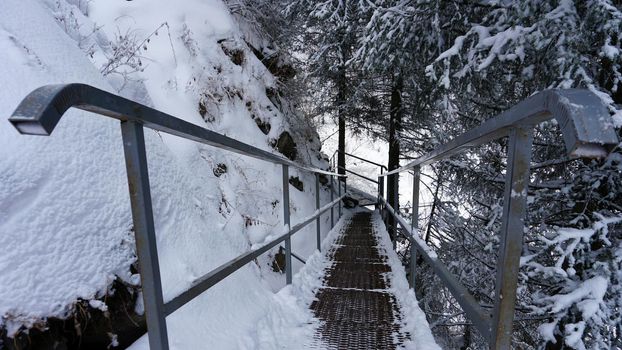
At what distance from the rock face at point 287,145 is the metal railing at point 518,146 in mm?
6263

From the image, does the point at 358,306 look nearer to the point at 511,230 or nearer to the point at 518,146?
the point at 511,230

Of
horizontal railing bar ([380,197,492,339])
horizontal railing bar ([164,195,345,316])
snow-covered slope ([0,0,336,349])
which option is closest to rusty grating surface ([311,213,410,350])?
snow-covered slope ([0,0,336,349])

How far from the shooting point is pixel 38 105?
692 millimetres

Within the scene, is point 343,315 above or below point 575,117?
below

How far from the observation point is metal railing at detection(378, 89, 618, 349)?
0.66 meters

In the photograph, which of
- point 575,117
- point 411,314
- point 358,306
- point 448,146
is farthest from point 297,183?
point 575,117

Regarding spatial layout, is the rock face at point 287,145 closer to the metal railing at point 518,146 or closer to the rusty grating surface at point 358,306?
the rusty grating surface at point 358,306

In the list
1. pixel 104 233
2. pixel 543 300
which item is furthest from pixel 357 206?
pixel 104 233

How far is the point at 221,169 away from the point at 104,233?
3268 millimetres

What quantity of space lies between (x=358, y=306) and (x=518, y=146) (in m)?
2.16

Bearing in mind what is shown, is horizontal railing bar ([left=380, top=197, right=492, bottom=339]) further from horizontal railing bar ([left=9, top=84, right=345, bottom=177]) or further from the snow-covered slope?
horizontal railing bar ([left=9, top=84, right=345, bottom=177])

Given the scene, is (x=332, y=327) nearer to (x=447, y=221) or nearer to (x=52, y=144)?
(x=52, y=144)

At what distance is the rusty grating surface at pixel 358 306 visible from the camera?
7.41 feet

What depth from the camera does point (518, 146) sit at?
1012mm
